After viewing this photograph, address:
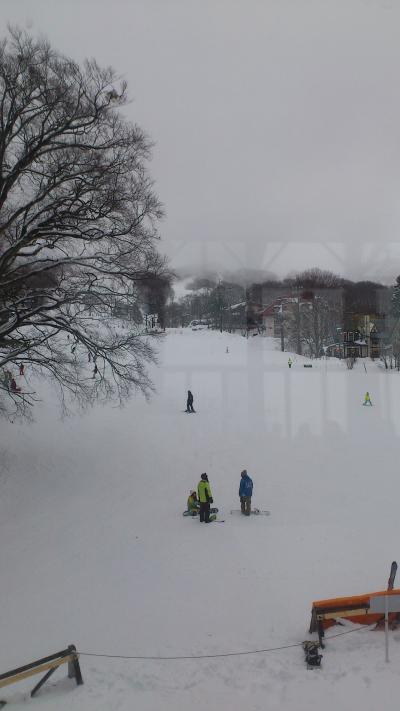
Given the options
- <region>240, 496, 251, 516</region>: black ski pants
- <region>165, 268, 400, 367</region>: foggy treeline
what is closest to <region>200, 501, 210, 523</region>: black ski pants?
<region>240, 496, 251, 516</region>: black ski pants

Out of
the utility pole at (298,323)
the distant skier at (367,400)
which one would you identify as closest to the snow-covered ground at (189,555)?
the distant skier at (367,400)

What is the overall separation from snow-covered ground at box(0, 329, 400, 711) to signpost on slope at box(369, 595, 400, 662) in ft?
0.99

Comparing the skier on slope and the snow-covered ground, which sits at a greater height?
the skier on slope

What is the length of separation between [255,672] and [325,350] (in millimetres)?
28138

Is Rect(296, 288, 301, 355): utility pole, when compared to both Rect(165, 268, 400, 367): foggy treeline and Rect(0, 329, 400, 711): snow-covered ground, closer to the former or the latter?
Rect(165, 268, 400, 367): foggy treeline

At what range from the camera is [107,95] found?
7715 millimetres

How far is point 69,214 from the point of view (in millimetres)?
8031

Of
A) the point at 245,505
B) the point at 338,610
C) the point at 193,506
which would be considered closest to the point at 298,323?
the point at 245,505

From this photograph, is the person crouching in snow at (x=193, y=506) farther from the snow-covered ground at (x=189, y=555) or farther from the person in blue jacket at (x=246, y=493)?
the person in blue jacket at (x=246, y=493)

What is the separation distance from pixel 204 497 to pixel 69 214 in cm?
566

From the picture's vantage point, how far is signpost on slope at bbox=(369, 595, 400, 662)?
4.04 m

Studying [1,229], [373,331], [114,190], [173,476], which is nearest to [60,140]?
[114,190]

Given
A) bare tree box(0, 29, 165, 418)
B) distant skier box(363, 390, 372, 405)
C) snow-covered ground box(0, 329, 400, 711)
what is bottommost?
snow-covered ground box(0, 329, 400, 711)

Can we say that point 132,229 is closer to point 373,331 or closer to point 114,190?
point 114,190
